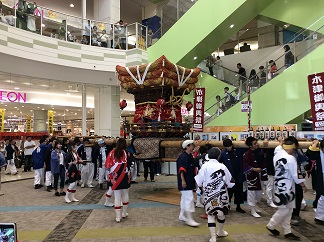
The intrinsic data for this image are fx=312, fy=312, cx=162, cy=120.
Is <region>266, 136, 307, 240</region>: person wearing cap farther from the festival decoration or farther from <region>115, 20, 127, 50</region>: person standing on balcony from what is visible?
<region>115, 20, 127, 50</region>: person standing on balcony

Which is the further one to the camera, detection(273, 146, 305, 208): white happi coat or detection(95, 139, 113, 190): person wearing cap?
detection(95, 139, 113, 190): person wearing cap

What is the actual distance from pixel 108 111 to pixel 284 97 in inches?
340

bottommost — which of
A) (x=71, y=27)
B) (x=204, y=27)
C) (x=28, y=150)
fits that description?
(x=28, y=150)

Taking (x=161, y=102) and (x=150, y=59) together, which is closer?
(x=161, y=102)

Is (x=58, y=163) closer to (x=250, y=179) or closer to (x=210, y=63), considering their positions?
(x=250, y=179)

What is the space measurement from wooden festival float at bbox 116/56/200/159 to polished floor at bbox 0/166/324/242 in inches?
54.3

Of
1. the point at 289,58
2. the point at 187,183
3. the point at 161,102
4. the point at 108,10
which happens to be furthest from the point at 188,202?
the point at 108,10

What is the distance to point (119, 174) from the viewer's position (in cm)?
562

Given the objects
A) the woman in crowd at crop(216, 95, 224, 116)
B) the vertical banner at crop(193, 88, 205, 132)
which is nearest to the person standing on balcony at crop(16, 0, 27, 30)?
the vertical banner at crop(193, 88, 205, 132)

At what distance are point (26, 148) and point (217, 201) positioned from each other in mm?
11353

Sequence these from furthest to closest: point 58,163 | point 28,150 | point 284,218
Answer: point 28,150
point 58,163
point 284,218

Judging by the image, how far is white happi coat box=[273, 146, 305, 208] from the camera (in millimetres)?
4461

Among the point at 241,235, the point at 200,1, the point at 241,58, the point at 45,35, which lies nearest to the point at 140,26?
the point at 200,1

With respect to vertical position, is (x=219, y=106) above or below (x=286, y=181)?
above
